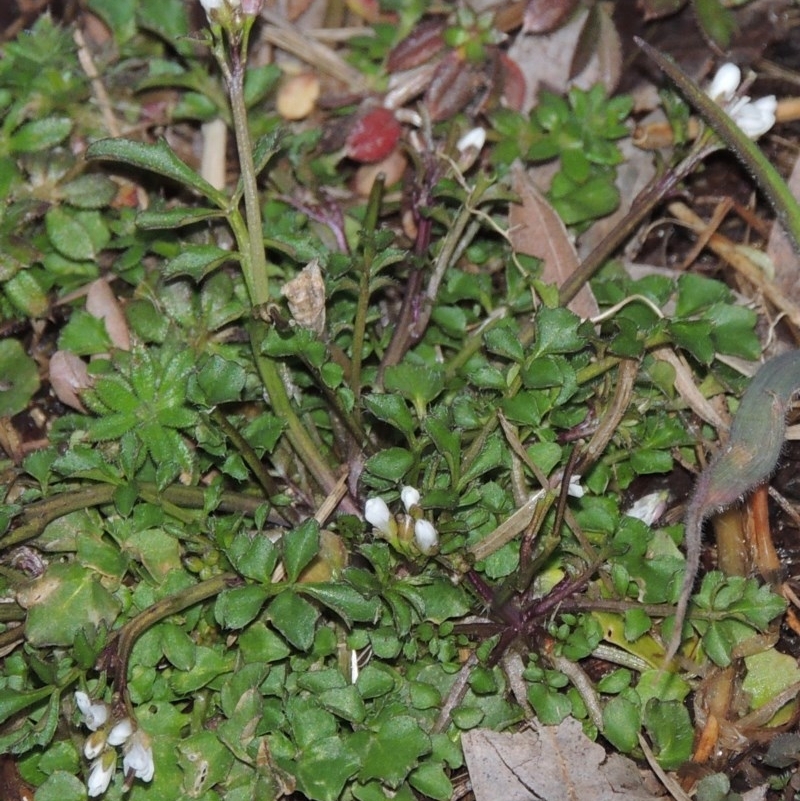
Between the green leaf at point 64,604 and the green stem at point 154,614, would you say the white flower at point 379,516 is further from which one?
the green leaf at point 64,604

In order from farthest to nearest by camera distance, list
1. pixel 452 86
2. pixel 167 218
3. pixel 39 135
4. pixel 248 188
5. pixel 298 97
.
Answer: pixel 298 97
pixel 452 86
pixel 39 135
pixel 167 218
pixel 248 188

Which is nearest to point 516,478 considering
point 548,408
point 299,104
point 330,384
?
point 548,408

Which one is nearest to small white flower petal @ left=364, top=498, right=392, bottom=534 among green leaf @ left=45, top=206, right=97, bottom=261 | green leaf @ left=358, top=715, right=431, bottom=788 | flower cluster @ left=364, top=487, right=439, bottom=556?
flower cluster @ left=364, top=487, right=439, bottom=556

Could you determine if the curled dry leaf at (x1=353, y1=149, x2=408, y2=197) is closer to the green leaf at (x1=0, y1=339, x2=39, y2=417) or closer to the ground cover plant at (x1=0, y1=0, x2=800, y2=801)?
the ground cover plant at (x1=0, y1=0, x2=800, y2=801)

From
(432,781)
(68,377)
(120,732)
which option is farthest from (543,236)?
(120,732)

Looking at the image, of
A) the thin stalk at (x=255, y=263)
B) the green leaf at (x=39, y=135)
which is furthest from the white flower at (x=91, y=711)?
the green leaf at (x=39, y=135)

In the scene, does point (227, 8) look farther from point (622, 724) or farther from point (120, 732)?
point (622, 724)

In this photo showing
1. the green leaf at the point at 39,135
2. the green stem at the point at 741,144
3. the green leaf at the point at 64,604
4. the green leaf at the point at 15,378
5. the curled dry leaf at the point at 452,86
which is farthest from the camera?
the curled dry leaf at the point at 452,86

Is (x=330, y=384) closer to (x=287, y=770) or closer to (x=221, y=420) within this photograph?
(x=221, y=420)
